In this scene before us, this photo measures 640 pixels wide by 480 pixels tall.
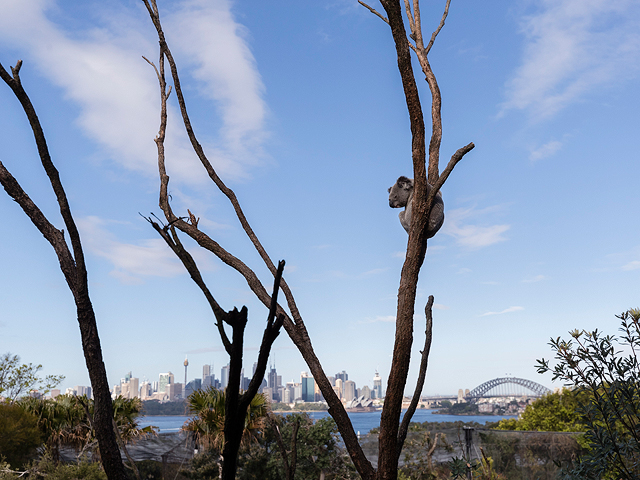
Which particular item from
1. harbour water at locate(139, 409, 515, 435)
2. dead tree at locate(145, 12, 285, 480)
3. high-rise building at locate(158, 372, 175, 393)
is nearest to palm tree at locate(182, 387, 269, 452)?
harbour water at locate(139, 409, 515, 435)

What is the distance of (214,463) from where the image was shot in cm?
668

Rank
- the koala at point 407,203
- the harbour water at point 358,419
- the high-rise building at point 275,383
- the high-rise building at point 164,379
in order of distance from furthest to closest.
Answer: the high-rise building at point 164,379, the high-rise building at point 275,383, the harbour water at point 358,419, the koala at point 407,203

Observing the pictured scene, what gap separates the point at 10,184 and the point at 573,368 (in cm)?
240

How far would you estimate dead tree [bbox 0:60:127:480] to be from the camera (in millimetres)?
1438

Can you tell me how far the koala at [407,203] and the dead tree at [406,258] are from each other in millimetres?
223

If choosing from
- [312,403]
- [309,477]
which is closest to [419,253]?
[309,477]

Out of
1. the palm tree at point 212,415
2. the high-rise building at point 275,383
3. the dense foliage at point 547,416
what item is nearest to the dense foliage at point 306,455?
the palm tree at point 212,415

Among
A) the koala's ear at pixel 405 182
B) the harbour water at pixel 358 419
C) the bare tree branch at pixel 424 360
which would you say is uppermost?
the koala's ear at pixel 405 182

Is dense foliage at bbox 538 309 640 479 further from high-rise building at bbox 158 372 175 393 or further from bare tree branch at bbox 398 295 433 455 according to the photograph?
high-rise building at bbox 158 372 175 393

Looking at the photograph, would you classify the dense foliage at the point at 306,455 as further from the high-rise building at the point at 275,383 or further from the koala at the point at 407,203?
the high-rise building at the point at 275,383

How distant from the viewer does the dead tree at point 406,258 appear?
1437 mm

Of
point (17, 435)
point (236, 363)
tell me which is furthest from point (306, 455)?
point (236, 363)

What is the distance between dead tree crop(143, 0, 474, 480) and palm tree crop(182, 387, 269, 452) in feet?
13.6

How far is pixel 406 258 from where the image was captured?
1518mm
